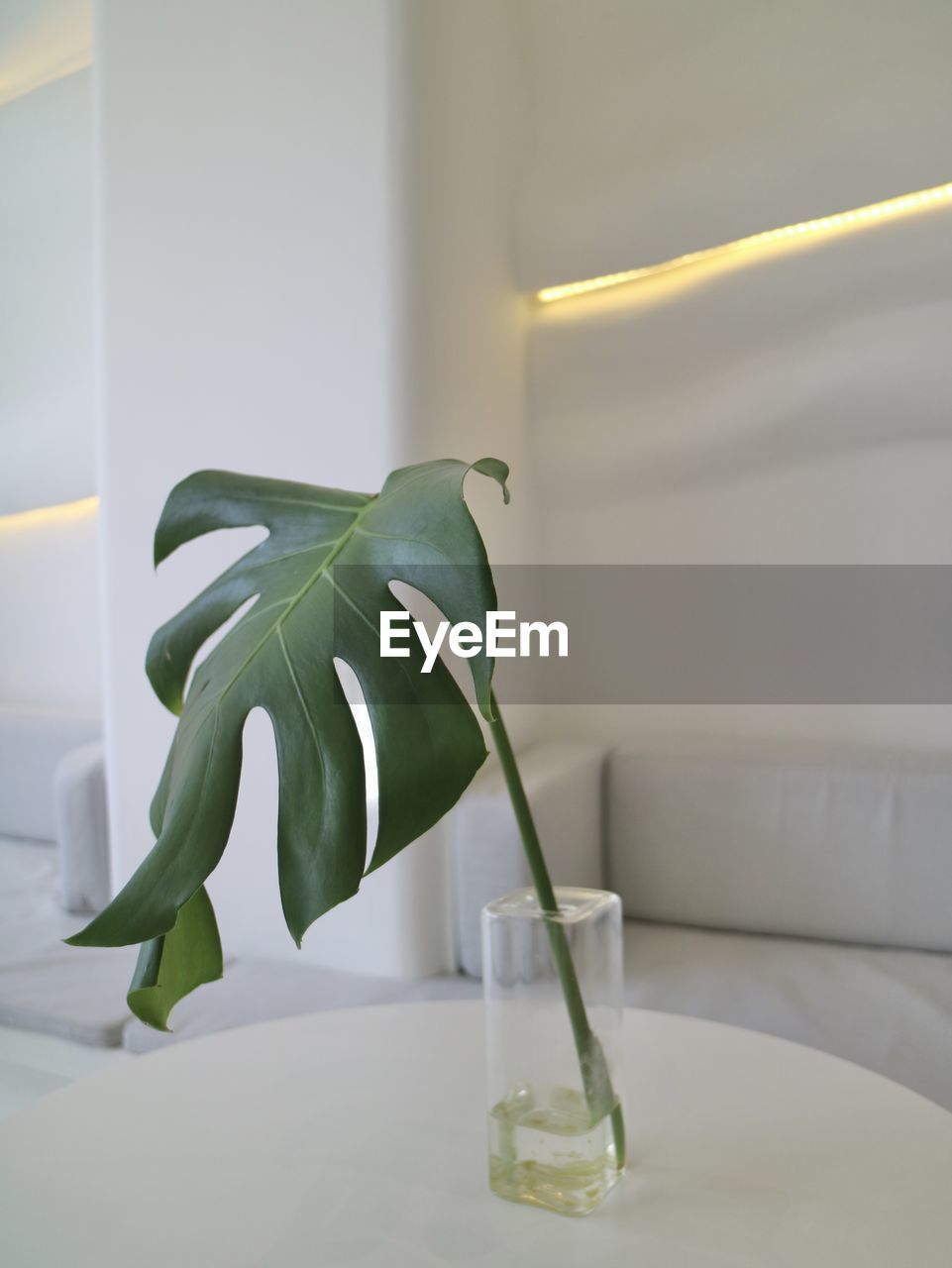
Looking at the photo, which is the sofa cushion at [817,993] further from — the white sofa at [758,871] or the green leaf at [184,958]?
the green leaf at [184,958]

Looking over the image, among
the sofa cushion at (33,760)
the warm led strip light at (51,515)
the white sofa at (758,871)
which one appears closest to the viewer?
the white sofa at (758,871)

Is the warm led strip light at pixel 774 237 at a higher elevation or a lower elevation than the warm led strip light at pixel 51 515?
higher

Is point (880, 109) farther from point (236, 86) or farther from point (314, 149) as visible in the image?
point (236, 86)

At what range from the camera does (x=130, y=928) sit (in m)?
0.55

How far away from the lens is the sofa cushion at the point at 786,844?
73.4 inches

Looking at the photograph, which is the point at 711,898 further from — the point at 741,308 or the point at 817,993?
the point at 741,308

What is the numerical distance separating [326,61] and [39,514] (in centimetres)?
189

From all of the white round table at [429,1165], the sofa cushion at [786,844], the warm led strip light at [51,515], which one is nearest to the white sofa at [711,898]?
the sofa cushion at [786,844]

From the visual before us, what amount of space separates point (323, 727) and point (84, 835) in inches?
77.3

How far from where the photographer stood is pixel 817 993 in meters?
1.70

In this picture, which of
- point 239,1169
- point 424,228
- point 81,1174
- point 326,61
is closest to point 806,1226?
point 239,1169

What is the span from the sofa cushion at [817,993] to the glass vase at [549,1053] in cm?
87

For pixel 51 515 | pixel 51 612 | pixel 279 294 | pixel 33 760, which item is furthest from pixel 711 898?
pixel 51 515

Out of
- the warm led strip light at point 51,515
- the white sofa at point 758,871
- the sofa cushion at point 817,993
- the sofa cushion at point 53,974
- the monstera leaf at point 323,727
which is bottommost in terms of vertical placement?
the sofa cushion at point 53,974
